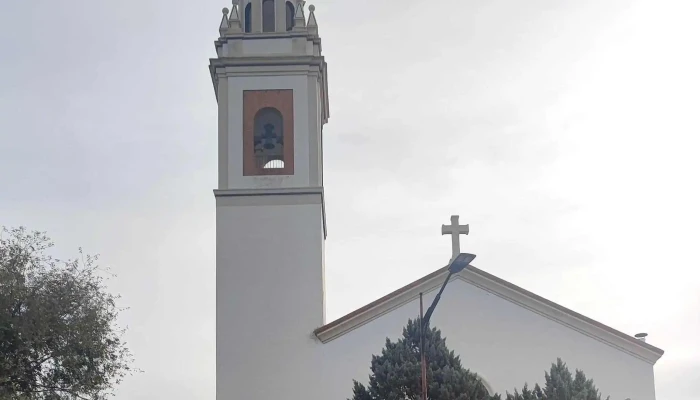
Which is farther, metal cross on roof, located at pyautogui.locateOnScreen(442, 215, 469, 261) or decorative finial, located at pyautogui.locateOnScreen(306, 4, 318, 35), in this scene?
decorative finial, located at pyautogui.locateOnScreen(306, 4, 318, 35)

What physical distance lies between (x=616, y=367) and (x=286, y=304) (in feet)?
24.8

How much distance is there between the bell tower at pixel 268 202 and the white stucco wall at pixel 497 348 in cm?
98

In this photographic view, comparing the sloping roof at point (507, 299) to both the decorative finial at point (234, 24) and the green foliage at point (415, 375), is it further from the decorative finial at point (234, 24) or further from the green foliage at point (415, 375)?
the decorative finial at point (234, 24)

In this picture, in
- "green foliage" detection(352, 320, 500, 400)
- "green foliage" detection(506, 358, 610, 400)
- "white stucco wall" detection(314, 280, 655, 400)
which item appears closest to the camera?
"green foliage" detection(506, 358, 610, 400)

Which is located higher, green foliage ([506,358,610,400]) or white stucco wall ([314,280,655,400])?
white stucco wall ([314,280,655,400])

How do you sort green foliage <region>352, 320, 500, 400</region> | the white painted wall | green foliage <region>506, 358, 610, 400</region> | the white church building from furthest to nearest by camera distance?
the white painted wall < the white church building < green foliage <region>352, 320, 500, 400</region> < green foliage <region>506, 358, 610, 400</region>

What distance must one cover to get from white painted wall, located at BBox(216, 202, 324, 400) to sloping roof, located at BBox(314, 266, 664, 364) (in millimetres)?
886

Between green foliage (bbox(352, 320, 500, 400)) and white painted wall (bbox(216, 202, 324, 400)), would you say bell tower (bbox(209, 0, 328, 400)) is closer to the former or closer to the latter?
white painted wall (bbox(216, 202, 324, 400))

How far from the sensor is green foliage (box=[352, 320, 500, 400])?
64.1 feet

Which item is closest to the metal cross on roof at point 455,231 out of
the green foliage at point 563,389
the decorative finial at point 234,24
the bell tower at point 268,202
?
the bell tower at point 268,202

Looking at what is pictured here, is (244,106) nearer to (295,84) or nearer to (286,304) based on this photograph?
(295,84)

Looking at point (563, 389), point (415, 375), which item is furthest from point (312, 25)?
point (563, 389)

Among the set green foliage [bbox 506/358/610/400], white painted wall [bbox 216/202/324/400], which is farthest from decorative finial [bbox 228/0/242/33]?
green foliage [bbox 506/358/610/400]

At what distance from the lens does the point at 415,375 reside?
19.6 meters
